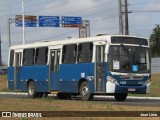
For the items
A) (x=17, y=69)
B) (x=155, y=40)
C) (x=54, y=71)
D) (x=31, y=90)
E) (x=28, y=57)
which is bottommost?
(x=31, y=90)

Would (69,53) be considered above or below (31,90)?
above

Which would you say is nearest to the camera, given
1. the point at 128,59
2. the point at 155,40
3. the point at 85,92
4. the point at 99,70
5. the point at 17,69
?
the point at 128,59

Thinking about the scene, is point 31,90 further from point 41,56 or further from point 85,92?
point 85,92

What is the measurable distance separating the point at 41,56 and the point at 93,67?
5.42 metres

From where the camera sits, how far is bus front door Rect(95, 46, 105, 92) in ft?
83.2

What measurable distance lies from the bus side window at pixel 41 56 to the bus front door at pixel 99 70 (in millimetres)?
4957

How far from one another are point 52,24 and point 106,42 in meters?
38.3

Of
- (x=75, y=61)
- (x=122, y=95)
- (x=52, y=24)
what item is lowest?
(x=122, y=95)

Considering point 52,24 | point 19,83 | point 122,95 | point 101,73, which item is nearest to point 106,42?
point 101,73

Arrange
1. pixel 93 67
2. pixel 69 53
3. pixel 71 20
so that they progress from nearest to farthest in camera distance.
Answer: pixel 93 67, pixel 69 53, pixel 71 20

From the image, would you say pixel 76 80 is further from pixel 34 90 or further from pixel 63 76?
pixel 34 90

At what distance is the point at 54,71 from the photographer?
29.1 meters

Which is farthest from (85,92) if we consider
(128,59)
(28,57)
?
(28,57)

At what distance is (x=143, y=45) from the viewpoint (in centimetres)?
2609
